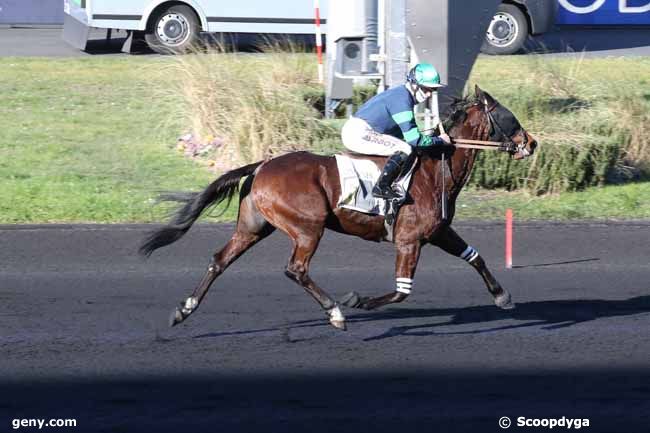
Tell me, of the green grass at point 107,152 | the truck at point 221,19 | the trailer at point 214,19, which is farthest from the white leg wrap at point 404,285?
the trailer at point 214,19

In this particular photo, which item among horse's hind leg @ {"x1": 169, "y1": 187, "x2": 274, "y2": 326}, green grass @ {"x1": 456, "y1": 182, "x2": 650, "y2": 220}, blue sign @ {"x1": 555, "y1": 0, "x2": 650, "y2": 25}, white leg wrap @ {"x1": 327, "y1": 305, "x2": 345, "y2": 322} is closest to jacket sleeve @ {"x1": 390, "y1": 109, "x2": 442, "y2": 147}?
horse's hind leg @ {"x1": 169, "y1": 187, "x2": 274, "y2": 326}

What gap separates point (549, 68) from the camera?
1570cm

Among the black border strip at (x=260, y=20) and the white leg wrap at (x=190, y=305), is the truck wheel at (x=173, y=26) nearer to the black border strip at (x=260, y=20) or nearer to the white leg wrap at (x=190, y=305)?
the black border strip at (x=260, y=20)

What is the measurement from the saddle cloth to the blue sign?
1710 centimetres

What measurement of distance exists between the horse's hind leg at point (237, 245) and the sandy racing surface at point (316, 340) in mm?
312

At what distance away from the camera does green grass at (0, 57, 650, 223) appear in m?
12.7

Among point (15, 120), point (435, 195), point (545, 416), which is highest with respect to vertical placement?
point (435, 195)

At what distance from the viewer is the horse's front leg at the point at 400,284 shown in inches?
318

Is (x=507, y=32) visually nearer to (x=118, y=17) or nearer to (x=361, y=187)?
(x=118, y=17)

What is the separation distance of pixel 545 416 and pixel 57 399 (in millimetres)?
2923

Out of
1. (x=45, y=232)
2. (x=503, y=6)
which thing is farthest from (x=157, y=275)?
(x=503, y=6)

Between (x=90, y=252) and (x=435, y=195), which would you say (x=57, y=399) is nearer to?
(x=435, y=195)

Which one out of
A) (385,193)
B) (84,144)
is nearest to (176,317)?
(385,193)

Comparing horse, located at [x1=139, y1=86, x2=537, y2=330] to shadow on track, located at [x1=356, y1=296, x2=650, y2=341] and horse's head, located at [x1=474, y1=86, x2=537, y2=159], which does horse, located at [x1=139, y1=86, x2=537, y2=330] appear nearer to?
horse's head, located at [x1=474, y1=86, x2=537, y2=159]
